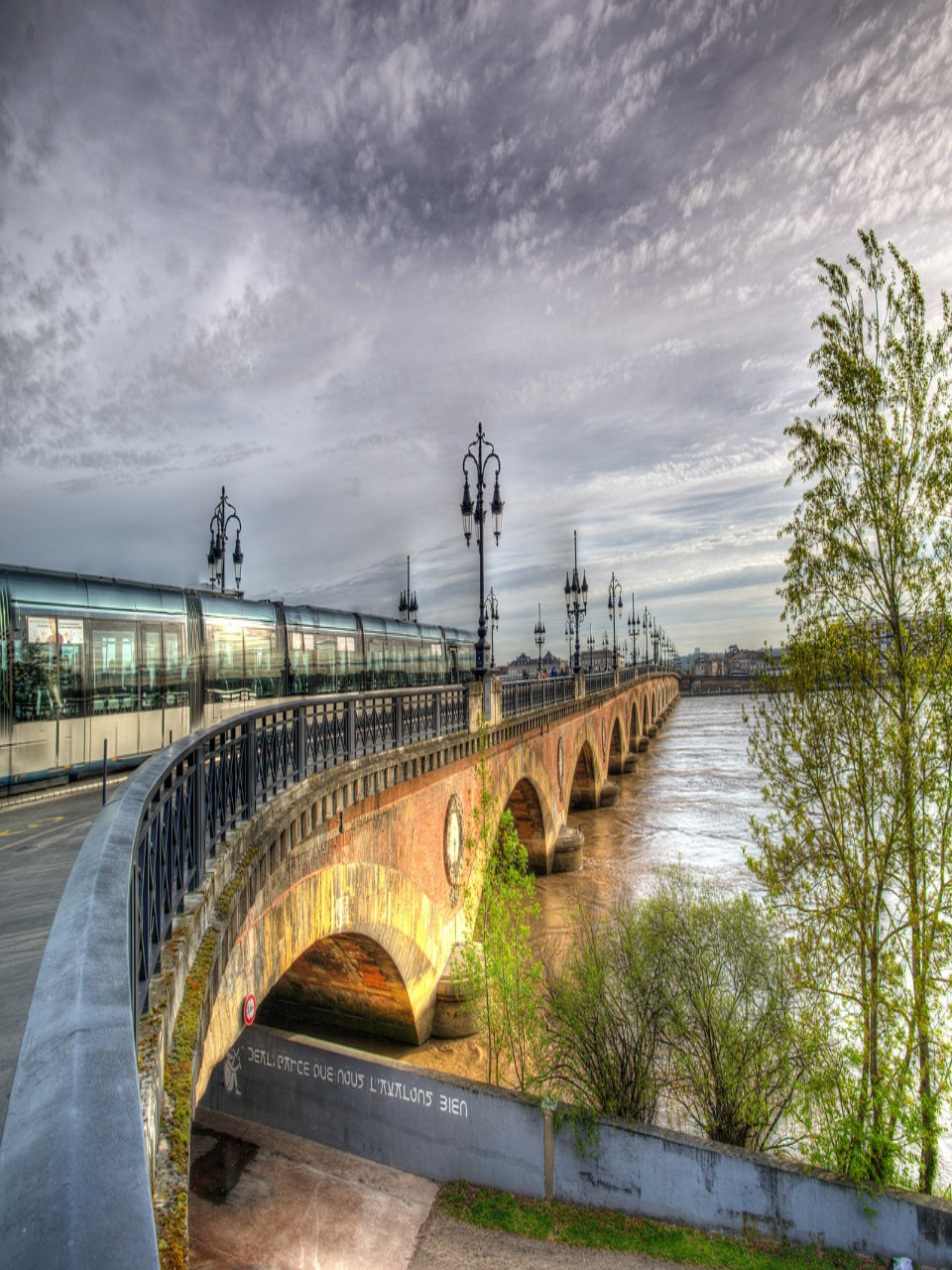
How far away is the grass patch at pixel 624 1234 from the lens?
381 inches

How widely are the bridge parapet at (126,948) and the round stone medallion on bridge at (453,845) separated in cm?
481

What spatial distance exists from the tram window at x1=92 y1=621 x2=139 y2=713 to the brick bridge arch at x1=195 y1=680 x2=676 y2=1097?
182 inches

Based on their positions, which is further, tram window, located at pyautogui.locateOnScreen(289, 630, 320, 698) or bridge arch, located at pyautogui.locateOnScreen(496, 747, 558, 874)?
bridge arch, located at pyautogui.locateOnScreen(496, 747, 558, 874)

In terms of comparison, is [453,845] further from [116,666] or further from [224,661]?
[116,666]

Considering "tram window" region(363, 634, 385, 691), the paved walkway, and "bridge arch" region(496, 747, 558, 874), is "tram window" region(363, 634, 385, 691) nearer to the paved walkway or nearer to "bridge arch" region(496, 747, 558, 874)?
"bridge arch" region(496, 747, 558, 874)

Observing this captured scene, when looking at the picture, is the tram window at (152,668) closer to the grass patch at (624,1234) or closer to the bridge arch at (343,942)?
the bridge arch at (343,942)

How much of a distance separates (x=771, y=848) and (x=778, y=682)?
7.89ft

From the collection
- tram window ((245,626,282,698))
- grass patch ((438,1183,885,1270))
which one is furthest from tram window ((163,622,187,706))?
grass patch ((438,1183,885,1270))

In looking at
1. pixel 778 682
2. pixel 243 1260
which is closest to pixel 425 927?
pixel 243 1260

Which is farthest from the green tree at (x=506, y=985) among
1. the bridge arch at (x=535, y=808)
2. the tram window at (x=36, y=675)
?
the tram window at (x=36, y=675)

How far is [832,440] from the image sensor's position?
35.3 ft

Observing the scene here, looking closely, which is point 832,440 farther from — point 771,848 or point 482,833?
point 482,833

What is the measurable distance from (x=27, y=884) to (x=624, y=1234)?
996 cm

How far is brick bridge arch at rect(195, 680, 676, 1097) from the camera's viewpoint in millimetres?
5703
